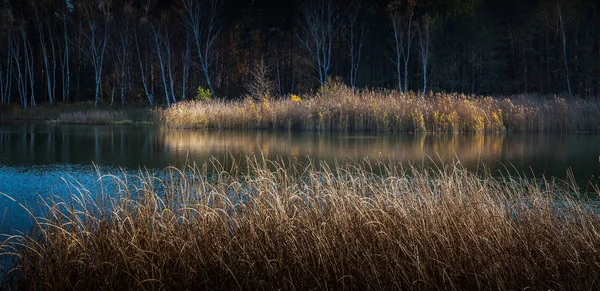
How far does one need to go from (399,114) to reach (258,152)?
9.62 metres

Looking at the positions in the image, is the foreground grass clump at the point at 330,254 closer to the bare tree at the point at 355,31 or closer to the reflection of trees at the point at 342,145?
the reflection of trees at the point at 342,145

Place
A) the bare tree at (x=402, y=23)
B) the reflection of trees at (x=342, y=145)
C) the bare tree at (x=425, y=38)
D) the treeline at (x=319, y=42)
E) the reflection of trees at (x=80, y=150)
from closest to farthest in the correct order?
the reflection of trees at (x=80, y=150) → the reflection of trees at (x=342, y=145) → the bare tree at (x=402, y=23) → the bare tree at (x=425, y=38) → the treeline at (x=319, y=42)

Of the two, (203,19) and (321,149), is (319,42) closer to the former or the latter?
(203,19)

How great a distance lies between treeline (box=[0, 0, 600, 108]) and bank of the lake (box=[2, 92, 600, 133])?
1182 centimetres

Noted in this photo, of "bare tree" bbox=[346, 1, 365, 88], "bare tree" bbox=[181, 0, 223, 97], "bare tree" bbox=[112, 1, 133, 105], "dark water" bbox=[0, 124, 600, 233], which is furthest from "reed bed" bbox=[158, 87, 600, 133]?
"bare tree" bbox=[112, 1, 133, 105]

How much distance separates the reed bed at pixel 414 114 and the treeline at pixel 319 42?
500 inches

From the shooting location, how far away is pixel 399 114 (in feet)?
77.4

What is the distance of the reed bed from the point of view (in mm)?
22891

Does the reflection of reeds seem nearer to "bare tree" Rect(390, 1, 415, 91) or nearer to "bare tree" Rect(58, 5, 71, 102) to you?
"bare tree" Rect(390, 1, 415, 91)

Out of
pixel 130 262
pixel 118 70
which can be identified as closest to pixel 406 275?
pixel 130 262

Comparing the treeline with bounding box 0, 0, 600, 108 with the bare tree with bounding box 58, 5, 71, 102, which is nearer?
the treeline with bounding box 0, 0, 600, 108

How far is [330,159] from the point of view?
14031 mm

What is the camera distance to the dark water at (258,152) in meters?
11.1

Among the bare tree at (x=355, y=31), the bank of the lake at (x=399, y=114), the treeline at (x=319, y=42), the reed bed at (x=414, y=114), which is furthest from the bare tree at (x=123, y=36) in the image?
the reed bed at (x=414, y=114)
